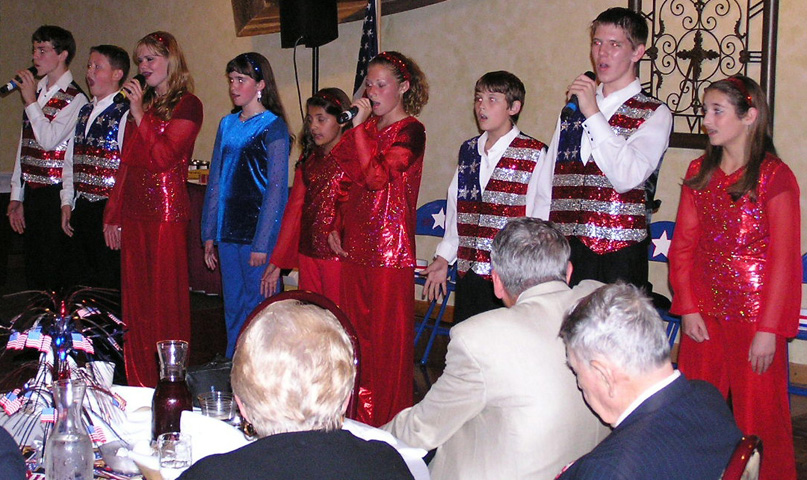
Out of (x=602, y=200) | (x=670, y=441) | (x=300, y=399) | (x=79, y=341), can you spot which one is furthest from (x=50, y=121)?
(x=670, y=441)

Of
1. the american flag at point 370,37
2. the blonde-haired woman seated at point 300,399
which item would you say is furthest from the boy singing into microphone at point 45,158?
the blonde-haired woman seated at point 300,399

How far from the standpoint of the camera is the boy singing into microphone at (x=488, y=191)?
10.8 ft

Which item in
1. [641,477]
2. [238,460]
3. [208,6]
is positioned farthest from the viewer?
[208,6]

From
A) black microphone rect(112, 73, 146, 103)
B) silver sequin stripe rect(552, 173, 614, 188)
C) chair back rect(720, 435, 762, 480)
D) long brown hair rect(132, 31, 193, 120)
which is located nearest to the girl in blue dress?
long brown hair rect(132, 31, 193, 120)

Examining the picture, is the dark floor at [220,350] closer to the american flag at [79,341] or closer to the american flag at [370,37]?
the american flag at [370,37]

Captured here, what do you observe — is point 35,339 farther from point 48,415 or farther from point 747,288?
point 747,288

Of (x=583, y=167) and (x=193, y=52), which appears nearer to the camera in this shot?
(x=583, y=167)

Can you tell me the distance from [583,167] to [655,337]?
5.15 feet

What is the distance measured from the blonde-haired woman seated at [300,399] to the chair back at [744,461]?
456 millimetres

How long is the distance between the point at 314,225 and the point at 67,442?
2414mm

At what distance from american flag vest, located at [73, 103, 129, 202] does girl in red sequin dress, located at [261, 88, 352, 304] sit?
34.6 inches

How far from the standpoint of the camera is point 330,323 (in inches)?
54.4

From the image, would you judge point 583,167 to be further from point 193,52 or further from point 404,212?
point 193,52

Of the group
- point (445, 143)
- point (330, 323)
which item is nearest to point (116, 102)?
point (445, 143)
